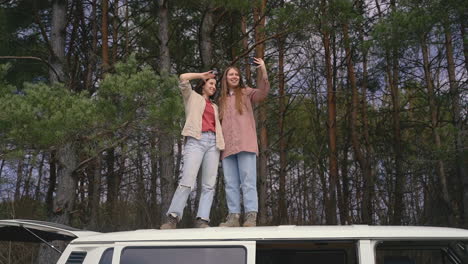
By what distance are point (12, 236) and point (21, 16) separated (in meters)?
11.9

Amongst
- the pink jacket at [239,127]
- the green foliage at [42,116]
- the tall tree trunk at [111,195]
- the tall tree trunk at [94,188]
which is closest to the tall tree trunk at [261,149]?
the tall tree trunk at [111,195]

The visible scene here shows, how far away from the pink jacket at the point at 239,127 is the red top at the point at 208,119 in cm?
12

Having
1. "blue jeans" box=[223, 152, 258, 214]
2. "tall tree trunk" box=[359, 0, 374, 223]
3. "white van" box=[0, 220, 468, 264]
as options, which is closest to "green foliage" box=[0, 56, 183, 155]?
"blue jeans" box=[223, 152, 258, 214]

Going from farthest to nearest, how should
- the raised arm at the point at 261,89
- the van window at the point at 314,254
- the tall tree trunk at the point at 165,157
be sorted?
1. the tall tree trunk at the point at 165,157
2. the raised arm at the point at 261,89
3. the van window at the point at 314,254

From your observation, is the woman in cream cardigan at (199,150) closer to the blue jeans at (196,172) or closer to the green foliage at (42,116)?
the blue jeans at (196,172)

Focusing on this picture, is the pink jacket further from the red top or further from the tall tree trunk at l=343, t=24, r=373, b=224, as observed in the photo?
the tall tree trunk at l=343, t=24, r=373, b=224

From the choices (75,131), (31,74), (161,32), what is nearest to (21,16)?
(31,74)

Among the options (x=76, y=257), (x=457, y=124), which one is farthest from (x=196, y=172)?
(x=457, y=124)

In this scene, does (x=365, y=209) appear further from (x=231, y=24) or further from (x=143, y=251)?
(x=143, y=251)

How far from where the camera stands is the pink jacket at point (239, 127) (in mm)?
5508

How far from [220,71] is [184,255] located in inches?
438

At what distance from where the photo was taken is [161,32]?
1456 centimetres

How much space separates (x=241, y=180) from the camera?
5.52 m

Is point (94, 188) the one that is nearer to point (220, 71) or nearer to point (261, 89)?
point (220, 71)
